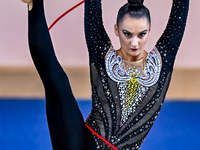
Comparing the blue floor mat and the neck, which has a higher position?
the neck

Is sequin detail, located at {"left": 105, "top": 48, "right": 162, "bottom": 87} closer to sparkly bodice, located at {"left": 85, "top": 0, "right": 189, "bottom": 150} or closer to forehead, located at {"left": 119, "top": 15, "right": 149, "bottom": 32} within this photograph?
sparkly bodice, located at {"left": 85, "top": 0, "right": 189, "bottom": 150}

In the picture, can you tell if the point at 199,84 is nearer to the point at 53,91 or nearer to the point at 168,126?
the point at 168,126

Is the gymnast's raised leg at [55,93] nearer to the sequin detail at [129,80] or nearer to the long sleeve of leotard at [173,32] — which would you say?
the sequin detail at [129,80]

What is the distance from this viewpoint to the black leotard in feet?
4.27

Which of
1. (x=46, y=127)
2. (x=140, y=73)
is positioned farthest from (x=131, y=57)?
(x=46, y=127)

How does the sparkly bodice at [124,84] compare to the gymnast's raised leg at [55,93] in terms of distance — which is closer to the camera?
the gymnast's raised leg at [55,93]

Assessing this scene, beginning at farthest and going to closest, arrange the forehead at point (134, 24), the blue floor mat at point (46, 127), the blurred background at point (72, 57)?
the blurred background at point (72, 57) → the blue floor mat at point (46, 127) → the forehead at point (134, 24)

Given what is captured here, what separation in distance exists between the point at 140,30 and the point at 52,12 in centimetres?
168

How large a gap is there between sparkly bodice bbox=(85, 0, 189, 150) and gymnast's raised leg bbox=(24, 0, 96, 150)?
3.5 inches

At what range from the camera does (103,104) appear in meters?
1.38

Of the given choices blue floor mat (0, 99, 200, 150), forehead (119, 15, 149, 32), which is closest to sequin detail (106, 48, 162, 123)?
forehead (119, 15, 149, 32)

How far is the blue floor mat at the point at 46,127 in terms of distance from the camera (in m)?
2.26

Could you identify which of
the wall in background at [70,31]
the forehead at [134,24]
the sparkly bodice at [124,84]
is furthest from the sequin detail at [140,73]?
the wall in background at [70,31]

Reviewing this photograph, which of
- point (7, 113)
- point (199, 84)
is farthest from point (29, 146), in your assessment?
point (199, 84)
